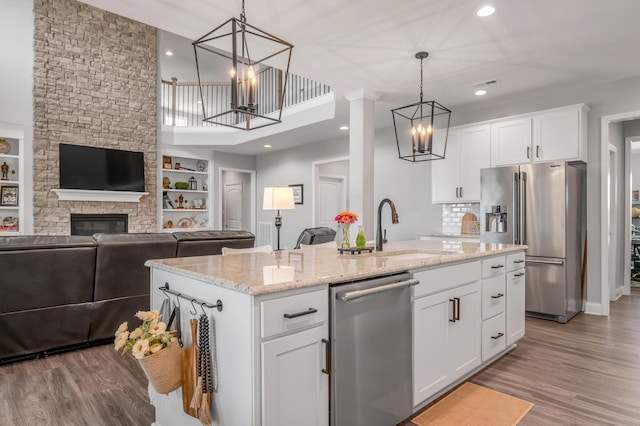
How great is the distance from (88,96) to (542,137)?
24.5ft

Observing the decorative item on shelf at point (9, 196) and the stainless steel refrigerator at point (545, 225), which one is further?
the decorative item on shelf at point (9, 196)

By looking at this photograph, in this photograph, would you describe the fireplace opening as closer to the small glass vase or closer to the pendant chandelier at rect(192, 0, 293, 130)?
the pendant chandelier at rect(192, 0, 293, 130)

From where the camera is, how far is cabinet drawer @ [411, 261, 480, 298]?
2182 mm

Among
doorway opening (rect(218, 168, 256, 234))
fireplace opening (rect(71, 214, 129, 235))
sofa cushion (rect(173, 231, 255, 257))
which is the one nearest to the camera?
sofa cushion (rect(173, 231, 255, 257))

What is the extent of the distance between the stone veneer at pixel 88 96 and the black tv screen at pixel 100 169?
0.16m

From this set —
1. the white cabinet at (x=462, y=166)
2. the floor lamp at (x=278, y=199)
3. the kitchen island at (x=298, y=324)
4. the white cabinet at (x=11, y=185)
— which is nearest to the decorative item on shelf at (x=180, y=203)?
the white cabinet at (x=11, y=185)

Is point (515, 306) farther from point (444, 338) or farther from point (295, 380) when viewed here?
point (295, 380)

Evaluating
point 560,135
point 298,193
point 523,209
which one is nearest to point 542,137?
point 560,135

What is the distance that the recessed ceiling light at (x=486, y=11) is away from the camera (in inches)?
114

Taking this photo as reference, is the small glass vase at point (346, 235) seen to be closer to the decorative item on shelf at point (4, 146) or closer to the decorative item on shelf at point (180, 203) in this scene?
the decorative item on shelf at point (4, 146)

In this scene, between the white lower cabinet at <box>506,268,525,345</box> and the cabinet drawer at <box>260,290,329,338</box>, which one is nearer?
the cabinet drawer at <box>260,290,329,338</box>

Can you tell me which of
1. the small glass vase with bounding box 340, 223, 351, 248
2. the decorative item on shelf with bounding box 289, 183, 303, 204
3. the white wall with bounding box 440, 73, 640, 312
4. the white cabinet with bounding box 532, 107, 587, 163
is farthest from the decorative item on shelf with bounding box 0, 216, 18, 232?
the white wall with bounding box 440, 73, 640, 312

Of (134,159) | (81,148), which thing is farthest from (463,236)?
(81,148)

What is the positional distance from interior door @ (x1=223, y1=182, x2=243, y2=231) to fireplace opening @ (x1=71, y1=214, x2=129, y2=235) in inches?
119
